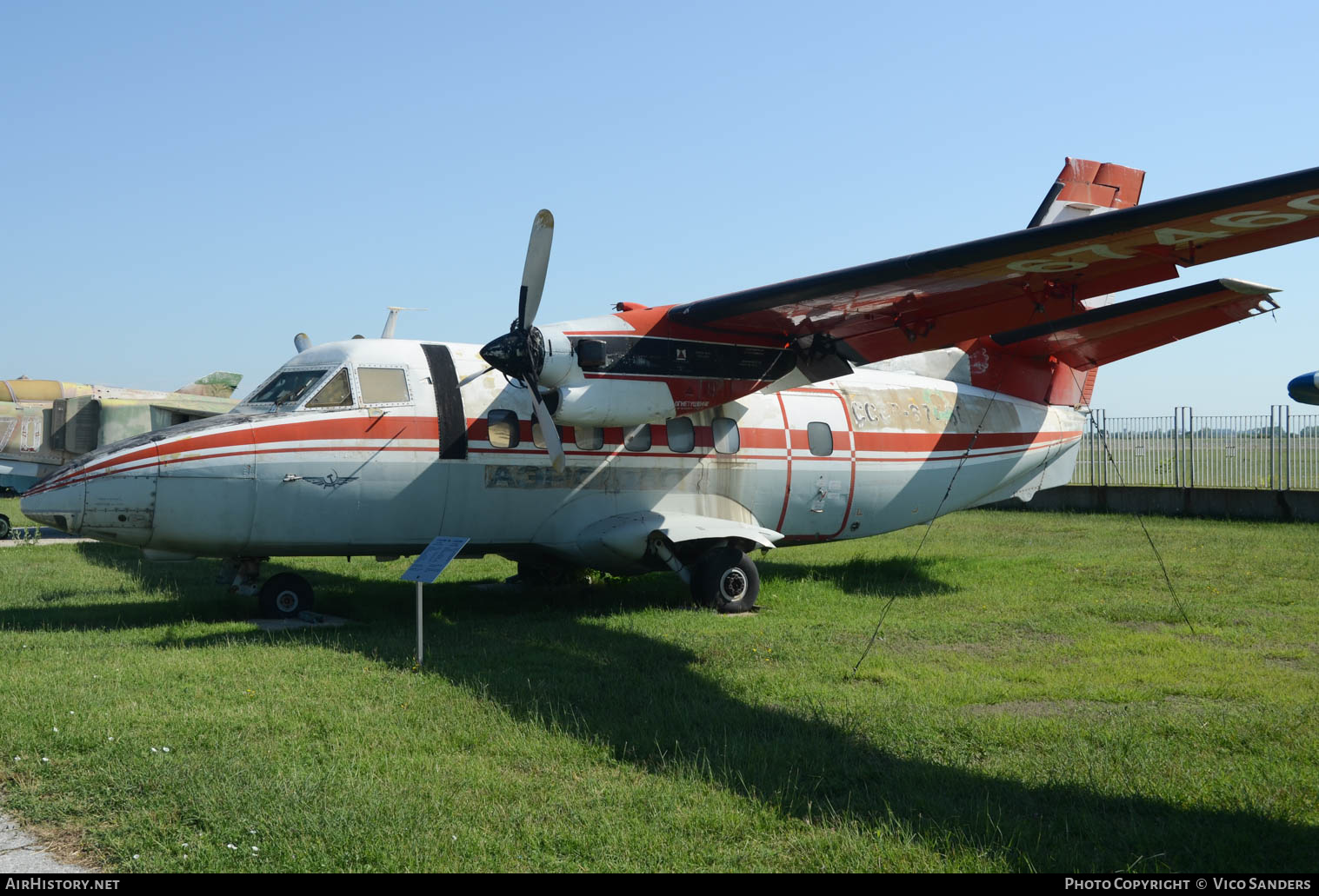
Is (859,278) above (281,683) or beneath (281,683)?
above

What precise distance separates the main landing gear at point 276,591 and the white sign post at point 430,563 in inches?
104

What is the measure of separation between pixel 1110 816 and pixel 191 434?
9.94m

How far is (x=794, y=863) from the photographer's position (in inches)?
194

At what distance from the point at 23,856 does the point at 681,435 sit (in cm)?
942

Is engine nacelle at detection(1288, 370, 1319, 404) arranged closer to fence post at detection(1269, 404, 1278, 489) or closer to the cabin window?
fence post at detection(1269, 404, 1278, 489)

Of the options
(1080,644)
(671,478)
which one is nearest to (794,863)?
(1080,644)

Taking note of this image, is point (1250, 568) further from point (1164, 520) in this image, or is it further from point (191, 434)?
point (191, 434)

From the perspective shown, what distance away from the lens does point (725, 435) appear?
13836 mm

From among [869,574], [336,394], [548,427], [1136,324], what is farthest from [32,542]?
[1136,324]

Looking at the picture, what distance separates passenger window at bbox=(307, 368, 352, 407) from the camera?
11.7m
